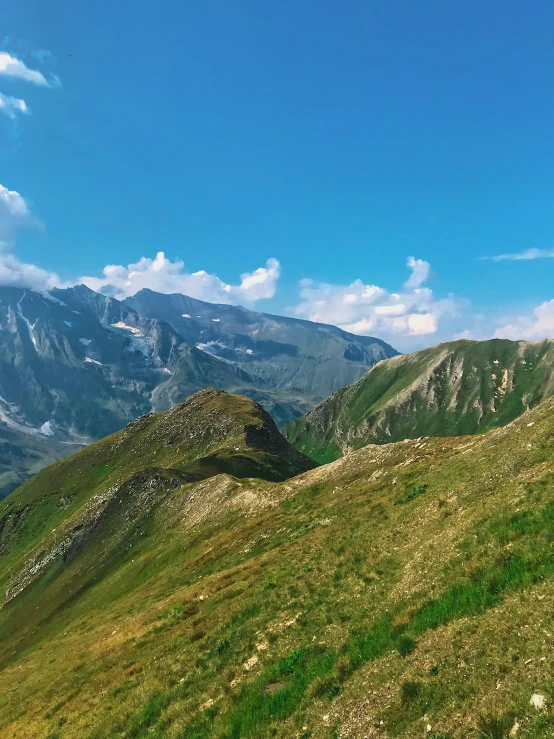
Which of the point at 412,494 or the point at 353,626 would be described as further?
the point at 412,494

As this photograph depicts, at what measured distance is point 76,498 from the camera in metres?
160

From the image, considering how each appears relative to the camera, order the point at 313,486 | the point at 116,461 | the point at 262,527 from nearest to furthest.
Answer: the point at 262,527 → the point at 313,486 → the point at 116,461

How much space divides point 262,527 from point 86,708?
32028 millimetres

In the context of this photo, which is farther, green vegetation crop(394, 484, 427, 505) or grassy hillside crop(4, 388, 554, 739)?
green vegetation crop(394, 484, 427, 505)

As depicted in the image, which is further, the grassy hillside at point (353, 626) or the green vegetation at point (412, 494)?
the green vegetation at point (412, 494)

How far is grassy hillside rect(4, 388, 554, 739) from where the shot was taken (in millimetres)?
13141

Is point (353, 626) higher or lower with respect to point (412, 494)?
lower

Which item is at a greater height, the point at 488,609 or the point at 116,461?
the point at 488,609

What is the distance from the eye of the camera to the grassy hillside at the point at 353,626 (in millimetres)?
13141

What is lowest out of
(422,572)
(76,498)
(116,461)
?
(76,498)

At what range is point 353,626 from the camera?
20500 millimetres

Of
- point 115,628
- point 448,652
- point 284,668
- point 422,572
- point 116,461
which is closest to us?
point 448,652

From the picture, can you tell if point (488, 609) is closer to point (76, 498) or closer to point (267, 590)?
point (267, 590)

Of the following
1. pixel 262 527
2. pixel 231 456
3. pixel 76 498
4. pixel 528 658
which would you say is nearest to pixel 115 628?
pixel 262 527
